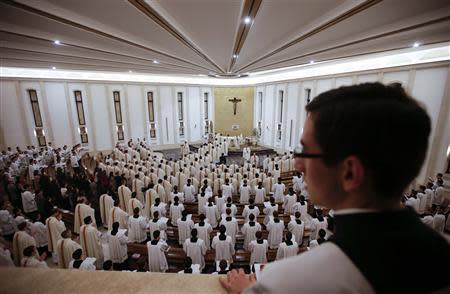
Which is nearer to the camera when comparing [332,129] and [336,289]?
[336,289]

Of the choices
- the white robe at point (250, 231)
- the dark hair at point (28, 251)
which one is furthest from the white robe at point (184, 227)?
the dark hair at point (28, 251)

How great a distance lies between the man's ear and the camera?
806 mm

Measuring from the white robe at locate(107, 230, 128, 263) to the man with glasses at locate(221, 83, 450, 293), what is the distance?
6219 millimetres

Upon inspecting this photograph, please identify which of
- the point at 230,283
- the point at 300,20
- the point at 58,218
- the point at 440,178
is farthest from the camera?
the point at 440,178

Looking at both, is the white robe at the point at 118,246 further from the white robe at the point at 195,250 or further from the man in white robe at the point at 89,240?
the white robe at the point at 195,250

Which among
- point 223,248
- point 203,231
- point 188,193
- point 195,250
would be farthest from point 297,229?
point 188,193

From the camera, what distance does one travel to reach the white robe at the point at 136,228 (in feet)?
22.7

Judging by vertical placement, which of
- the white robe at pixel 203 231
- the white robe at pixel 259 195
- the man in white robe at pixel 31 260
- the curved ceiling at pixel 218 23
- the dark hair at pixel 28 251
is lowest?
the white robe at pixel 259 195

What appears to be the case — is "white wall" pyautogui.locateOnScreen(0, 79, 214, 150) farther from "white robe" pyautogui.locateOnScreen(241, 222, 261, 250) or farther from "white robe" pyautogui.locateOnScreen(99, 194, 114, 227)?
"white robe" pyautogui.locateOnScreen(241, 222, 261, 250)

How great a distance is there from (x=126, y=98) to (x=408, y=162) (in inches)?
841

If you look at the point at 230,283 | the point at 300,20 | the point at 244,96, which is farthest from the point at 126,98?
the point at 230,283

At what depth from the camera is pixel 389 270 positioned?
0.71m

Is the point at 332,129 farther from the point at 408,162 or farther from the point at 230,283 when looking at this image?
the point at 230,283

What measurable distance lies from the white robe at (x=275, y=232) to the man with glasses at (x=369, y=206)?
21.1 feet
